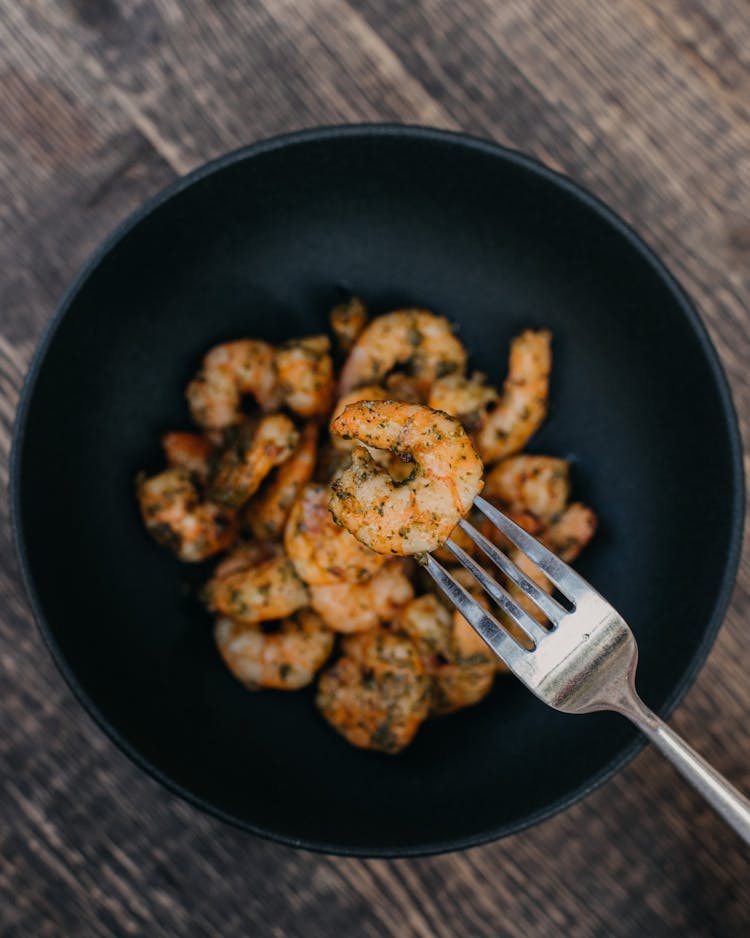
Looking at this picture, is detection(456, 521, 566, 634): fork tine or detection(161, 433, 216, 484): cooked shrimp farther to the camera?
detection(161, 433, 216, 484): cooked shrimp

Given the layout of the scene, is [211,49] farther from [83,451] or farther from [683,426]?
[683,426]

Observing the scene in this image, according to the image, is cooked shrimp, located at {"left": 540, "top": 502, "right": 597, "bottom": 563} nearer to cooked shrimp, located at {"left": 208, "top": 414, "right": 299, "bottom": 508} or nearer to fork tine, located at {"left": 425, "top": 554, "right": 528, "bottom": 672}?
fork tine, located at {"left": 425, "top": 554, "right": 528, "bottom": 672}

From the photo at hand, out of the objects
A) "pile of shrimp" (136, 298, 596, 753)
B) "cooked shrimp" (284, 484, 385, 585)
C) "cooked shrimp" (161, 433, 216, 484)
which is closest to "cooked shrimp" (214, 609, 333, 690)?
"pile of shrimp" (136, 298, 596, 753)

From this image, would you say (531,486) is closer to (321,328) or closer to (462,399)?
(462,399)

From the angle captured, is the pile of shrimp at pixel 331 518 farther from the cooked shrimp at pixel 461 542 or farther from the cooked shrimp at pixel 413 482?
A: the cooked shrimp at pixel 413 482

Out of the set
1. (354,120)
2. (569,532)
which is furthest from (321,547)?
(354,120)

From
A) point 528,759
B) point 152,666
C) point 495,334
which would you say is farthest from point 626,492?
point 152,666

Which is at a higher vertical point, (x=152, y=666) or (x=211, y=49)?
(x=211, y=49)
